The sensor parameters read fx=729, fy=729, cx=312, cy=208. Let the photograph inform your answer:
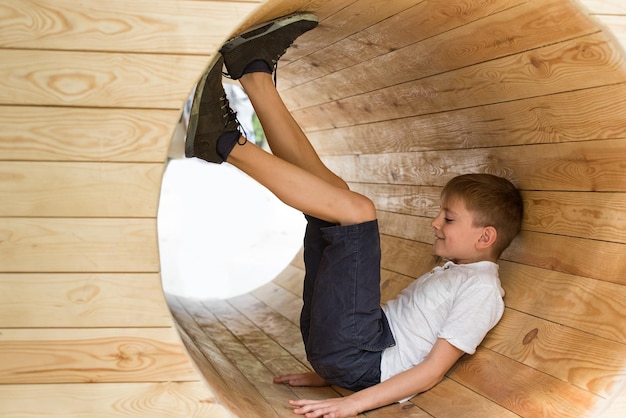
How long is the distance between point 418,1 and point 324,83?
1.04 meters

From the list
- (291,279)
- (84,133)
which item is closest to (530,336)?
(84,133)

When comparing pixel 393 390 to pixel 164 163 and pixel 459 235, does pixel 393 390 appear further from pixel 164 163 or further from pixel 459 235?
pixel 164 163

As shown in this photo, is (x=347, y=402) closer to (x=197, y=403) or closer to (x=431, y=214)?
(x=197, y=403)

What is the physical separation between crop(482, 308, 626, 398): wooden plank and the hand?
47 centimetres

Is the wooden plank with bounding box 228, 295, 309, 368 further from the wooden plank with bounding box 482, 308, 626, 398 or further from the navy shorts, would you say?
the wooden plank with bounding box 482, 308, 626, 398

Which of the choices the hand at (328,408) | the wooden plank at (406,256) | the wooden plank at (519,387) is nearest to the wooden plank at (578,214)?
the wooden plank at (519,387)

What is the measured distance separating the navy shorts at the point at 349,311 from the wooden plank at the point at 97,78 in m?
0.60

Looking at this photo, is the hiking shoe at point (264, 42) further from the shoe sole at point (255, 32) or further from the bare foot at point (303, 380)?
the bare foot at point (303, 380)

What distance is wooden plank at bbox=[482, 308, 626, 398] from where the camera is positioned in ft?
5.58

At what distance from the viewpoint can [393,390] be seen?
1902 millimetres

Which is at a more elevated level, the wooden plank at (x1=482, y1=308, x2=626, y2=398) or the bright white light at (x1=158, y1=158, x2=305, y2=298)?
the wooden plank at (x1=482, y1=308, x2=626, y2=398)

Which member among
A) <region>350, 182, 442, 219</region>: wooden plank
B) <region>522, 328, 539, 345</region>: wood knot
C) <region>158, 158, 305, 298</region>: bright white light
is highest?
<region>350, 182, 442, 219</region>: wooden plank

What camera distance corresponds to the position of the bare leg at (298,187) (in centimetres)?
178

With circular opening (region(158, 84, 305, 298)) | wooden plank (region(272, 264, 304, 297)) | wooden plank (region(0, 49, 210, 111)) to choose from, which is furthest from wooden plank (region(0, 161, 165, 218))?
circular opening (region(158, 84, 305, 298))
